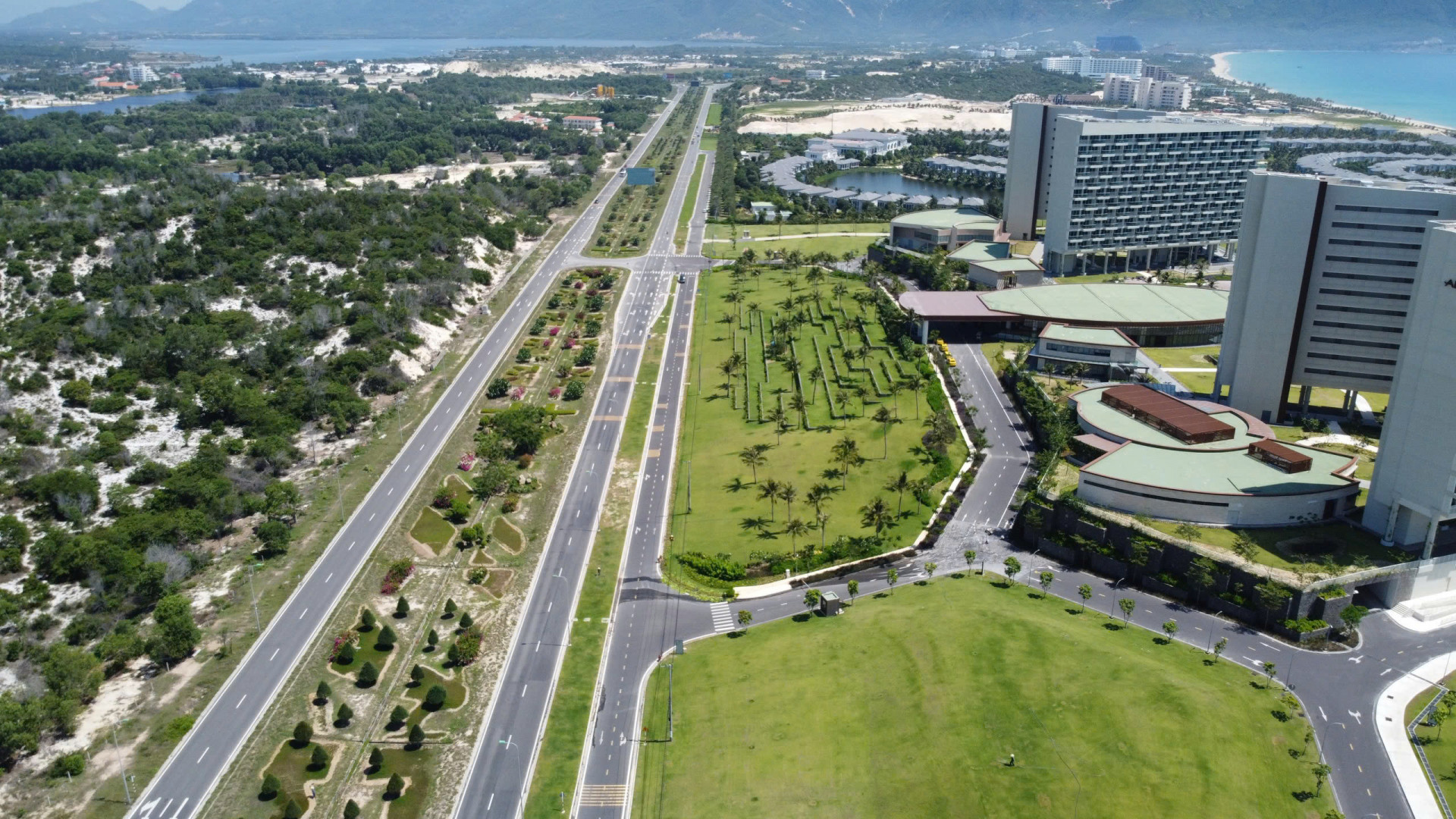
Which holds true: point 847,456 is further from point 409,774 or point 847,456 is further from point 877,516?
point 409,774

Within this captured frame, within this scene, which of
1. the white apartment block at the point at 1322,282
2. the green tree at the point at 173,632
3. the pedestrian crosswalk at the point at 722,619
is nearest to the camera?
the green tree at the point at 173,632

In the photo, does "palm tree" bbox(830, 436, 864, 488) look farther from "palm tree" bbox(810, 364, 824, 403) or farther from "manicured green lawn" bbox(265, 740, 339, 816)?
"manicured green lawn" bbox(265, 740, 339, 816)

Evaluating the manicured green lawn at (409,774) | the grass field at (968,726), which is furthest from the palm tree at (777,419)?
the manicured green lawn at (409,774)

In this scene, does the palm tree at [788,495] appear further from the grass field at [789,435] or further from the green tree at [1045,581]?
the green tree at [1045,581]

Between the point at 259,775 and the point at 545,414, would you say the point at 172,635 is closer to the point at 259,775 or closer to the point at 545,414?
the point at 259,775

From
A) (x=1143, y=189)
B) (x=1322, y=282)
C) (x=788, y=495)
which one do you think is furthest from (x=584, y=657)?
(x=1143, y=189)

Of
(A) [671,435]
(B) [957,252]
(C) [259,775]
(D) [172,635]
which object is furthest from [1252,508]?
(B) [957,252]

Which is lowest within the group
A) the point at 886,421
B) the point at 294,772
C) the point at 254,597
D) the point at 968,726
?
the point at 294,772
